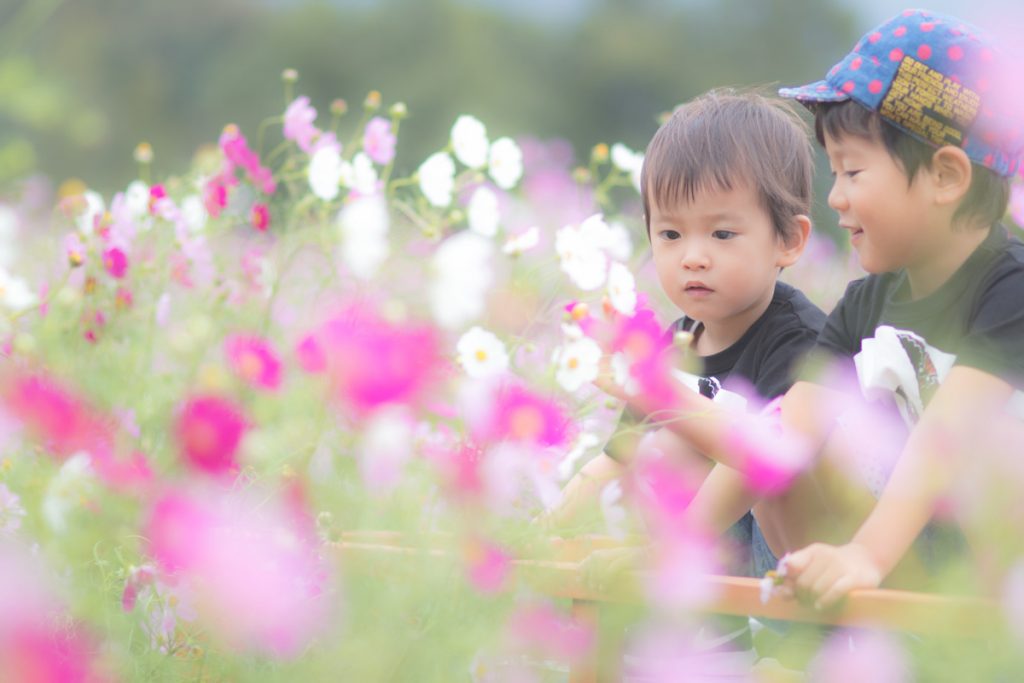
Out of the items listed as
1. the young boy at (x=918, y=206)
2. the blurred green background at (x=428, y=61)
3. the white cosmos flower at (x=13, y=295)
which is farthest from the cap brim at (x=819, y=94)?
the blurred green background at (x=428, y=61)

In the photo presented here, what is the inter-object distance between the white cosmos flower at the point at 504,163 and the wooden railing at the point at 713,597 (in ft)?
2.79

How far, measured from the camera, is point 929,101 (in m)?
1.67

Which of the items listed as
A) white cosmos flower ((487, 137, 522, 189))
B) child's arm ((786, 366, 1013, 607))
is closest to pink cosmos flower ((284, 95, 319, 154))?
white cosmos flower ((487, 137, 522, 189))

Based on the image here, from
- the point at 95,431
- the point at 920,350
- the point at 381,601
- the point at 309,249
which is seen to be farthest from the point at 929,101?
the point at 309,249

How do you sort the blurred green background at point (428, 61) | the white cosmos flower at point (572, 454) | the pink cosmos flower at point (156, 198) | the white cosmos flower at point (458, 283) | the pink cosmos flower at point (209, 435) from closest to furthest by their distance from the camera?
the pink cosmos flower at point (209, 435)
the white cosmos flower at point (572, 454)
the white cosmos flower at point (458, 283)
the pink cosmos flower at point (156, 198)
the blurred green background at point (428, 61)

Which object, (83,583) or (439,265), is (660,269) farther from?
(83,583)

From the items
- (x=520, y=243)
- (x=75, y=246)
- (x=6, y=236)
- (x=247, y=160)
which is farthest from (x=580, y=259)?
(x=6, y=236)

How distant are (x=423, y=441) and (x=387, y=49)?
2265 centimetres

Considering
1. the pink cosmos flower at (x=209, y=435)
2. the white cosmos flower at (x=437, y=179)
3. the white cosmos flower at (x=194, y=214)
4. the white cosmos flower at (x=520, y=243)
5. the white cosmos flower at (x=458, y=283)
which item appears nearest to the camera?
the pink cosmos flower at (x=209, y=435)

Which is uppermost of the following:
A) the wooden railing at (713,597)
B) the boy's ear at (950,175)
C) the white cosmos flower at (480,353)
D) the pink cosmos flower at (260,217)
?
the boy's ear at (950,175)

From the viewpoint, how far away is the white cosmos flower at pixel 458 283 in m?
1.79

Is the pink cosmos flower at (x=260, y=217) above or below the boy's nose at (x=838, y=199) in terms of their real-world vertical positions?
below

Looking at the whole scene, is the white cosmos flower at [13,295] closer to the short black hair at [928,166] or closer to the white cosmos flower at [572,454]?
the white cosmos flower at [572,454]

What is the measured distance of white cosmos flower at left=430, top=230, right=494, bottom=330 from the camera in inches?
70.7
